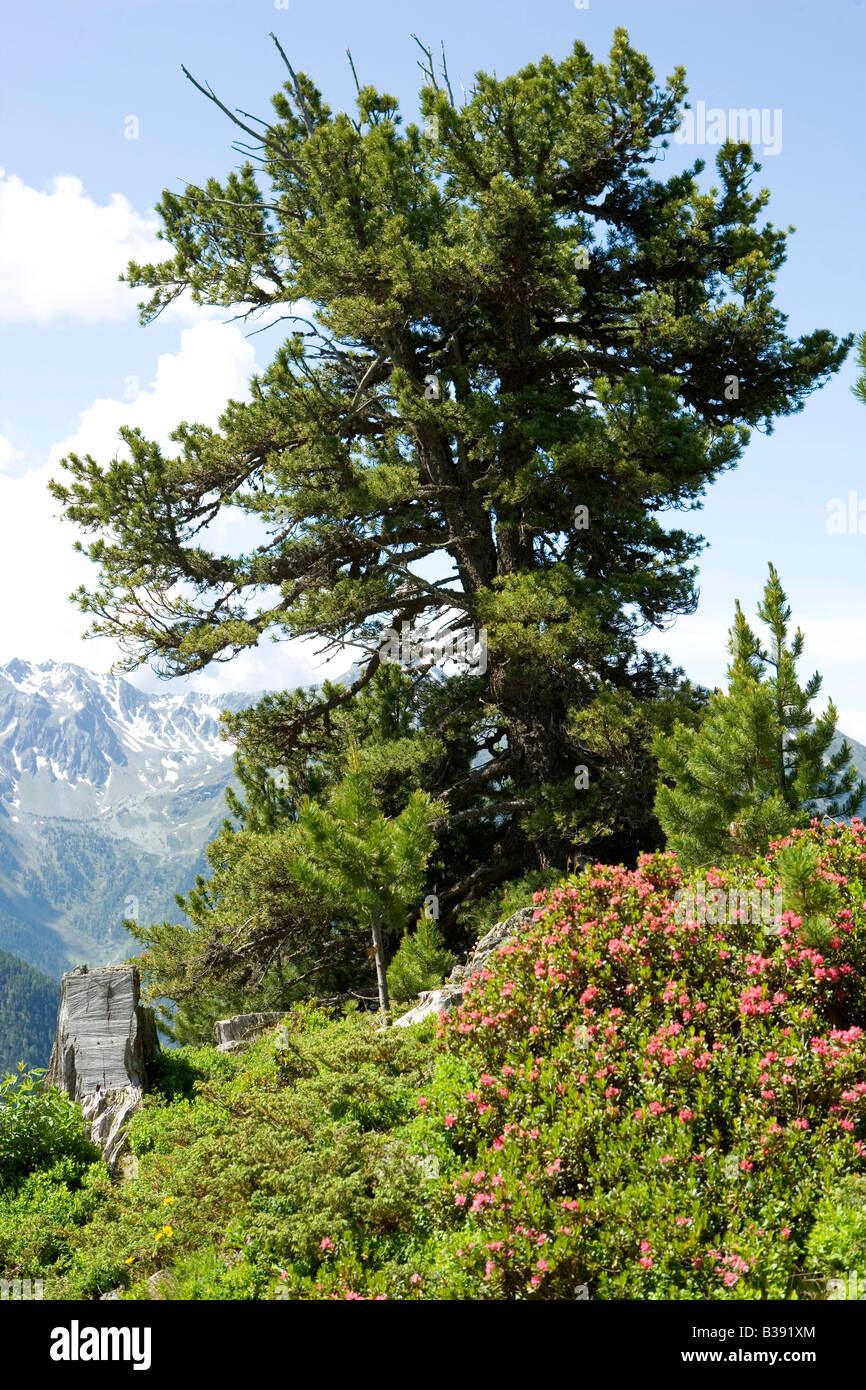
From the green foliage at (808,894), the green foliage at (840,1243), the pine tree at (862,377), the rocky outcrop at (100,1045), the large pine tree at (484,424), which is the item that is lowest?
the green foliage at (840,1243)

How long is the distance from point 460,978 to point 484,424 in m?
7.98

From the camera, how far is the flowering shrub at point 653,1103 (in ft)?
14.8

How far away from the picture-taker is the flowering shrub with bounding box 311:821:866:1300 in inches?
177

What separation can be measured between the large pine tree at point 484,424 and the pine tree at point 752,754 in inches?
136

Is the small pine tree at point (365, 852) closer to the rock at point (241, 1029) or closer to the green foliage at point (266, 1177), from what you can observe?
the rock at point (241, 1029)

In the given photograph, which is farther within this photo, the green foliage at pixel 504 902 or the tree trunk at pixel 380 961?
the green foliage at pixel 504 902

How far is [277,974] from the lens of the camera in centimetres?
1630

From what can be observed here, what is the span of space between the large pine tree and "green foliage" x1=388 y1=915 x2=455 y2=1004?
2.94 metres

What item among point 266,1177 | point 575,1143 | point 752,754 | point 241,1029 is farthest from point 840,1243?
point 241,1029

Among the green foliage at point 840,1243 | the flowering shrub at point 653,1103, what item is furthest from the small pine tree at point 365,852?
the green foliage at point 840,1243

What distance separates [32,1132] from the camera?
8516 mm

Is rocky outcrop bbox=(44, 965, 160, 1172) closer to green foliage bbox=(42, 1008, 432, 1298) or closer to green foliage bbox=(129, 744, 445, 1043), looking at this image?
green foliage bbox=(42, 1008, 432, 1298)

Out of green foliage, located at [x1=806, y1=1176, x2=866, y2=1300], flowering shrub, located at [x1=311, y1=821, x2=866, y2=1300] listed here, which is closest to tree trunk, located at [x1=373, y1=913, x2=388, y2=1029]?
flowering shrub, located at [x1=311, y1=821, x2=866, y2=1300]
